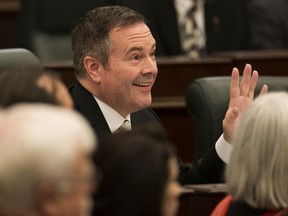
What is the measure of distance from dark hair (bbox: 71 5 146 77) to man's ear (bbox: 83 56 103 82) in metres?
0.02

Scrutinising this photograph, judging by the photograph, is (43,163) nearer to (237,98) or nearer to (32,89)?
(32,89)

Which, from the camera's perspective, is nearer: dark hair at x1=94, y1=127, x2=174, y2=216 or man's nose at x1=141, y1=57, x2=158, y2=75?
dark hair at x1=94, y1=127, x2=174, y2=216

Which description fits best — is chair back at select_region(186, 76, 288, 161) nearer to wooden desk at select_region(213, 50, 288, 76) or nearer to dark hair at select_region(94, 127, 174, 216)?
wooden desk at select_region(213, 50, 288, 76)

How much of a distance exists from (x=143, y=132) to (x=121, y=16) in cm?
164

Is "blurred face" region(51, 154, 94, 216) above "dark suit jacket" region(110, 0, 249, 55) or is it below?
above

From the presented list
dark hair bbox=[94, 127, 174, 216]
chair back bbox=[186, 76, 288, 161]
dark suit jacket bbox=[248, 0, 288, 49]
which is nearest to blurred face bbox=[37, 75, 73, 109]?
dark hair bbox=[94, 127, 174, 216]

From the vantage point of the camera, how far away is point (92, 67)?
3799 millimetres

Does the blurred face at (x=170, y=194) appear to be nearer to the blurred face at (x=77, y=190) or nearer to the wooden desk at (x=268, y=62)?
the blurred face at (x=77, y=190)

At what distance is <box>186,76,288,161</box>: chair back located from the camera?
3977 millimetres

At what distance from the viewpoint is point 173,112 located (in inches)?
202

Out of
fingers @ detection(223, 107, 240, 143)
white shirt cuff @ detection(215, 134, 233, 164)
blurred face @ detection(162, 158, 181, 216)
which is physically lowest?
white shirt cuff @ detection(215, 134, 233, 164)

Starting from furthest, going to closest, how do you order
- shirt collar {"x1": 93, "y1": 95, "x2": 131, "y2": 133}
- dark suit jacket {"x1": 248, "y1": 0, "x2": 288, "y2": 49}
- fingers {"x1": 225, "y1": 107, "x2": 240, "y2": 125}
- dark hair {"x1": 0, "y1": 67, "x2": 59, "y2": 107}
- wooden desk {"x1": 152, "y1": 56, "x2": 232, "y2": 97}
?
dark suit jacket {"x1": 248, "y1": 0, "x2": 288, "y2": 49}
wooden desk {"x1": 152, "y1": 56, "x2": 232, "y2": 97}
shirt collar {"x1": 93, "y1": 95, "x2": 131, "y2": 133}
fingers {"x1": 225, "y1": 107, "x2": 240, "y2": 125}
dark hair {"x1": 0, "y1": 67, "x2": 59, "y2": 107}

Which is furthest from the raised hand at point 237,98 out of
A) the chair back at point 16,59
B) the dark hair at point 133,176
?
the dark hair at point 133,176

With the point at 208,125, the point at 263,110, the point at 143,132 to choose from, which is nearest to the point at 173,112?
the point at 208,125
